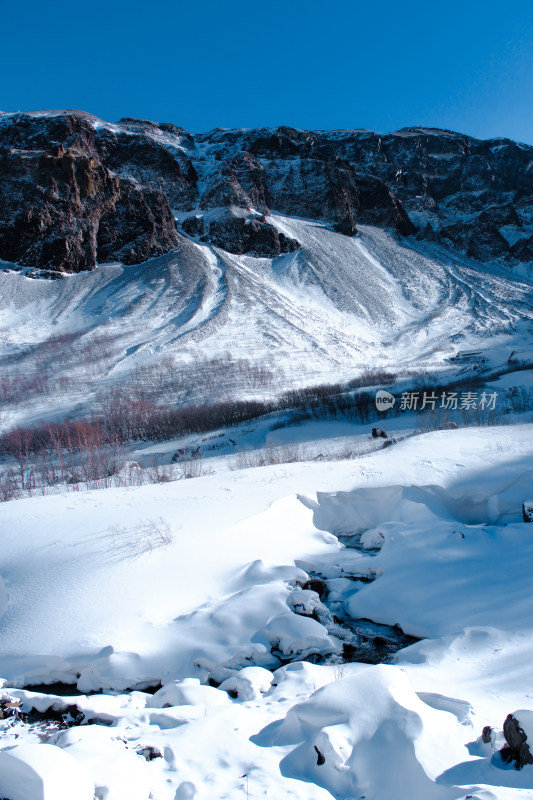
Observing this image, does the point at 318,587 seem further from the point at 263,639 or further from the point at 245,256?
the point at 245,256

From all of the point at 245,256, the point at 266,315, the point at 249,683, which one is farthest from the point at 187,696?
the point at 245,256

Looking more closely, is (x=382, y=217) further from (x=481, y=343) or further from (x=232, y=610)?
(x=232, y=610)

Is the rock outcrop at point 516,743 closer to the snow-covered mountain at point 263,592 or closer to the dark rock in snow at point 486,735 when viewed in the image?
the snow-covered mountain at point 263,592

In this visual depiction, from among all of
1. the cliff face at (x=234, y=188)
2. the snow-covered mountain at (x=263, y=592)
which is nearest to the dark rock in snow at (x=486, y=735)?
the snow-covered mountain at (x=263, y=592)

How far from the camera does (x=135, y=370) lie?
48.8 m

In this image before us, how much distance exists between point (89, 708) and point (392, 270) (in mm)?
88365

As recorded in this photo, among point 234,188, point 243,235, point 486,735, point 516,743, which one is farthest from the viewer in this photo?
point 234,188

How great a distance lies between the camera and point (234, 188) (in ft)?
310

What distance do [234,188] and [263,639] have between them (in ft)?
323

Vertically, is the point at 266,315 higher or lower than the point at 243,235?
lower

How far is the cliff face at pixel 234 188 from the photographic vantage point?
252ft

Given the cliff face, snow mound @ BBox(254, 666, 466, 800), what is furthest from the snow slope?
snow mound @ BBox(254, 666, 466, 800)

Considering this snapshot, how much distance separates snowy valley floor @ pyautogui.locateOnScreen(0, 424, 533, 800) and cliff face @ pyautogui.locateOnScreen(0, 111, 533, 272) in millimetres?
71221

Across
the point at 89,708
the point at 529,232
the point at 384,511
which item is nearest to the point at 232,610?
the point at 89,708
